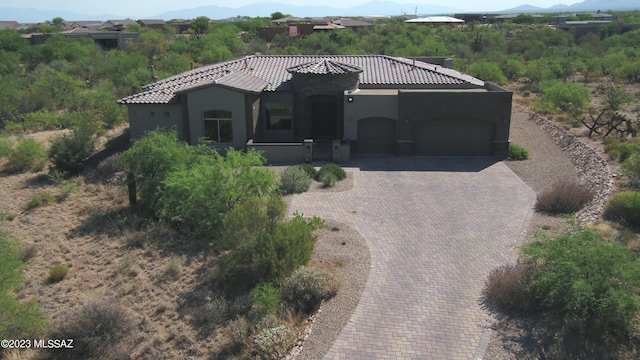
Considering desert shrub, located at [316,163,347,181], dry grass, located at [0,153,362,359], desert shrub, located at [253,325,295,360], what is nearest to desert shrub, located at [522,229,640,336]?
desert shrub, located at [253,325,295,360]

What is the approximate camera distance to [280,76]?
32438mm

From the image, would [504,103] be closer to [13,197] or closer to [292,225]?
[292,225]

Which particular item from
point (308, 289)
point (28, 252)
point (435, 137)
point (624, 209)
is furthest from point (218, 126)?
point (624, 209)

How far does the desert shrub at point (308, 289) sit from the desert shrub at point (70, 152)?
59.9 ft

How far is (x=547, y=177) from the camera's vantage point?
25.6m

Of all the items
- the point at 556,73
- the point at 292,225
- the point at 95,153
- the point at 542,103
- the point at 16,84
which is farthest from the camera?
the point at 556,73

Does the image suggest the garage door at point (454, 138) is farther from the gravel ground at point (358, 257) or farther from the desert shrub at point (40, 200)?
the desert shrub at point (40, 200)

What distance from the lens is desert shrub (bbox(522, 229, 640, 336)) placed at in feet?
40.3

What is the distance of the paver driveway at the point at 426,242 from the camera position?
13.0 metres

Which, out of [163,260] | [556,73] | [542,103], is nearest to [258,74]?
[163,260]

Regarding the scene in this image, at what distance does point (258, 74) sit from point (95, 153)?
10067mm

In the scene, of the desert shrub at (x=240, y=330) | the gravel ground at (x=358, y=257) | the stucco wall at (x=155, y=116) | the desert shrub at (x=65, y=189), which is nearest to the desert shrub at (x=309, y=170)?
the gravel ground at (x=358, y=257)

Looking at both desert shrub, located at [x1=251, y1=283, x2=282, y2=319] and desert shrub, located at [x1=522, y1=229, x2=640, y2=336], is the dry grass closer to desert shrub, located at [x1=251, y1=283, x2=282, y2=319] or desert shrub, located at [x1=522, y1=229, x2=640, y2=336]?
desert shrub, located at [x1=251, y1=283, x2=282, y2=319]

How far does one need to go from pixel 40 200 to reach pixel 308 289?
1608 cm
